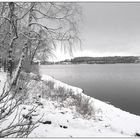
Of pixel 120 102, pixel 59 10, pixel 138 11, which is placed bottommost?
pixel 120 102

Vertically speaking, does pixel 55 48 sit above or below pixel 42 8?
below

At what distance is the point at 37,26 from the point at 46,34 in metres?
0.76

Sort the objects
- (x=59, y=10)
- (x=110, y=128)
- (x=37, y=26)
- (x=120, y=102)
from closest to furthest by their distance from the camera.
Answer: (x=110, y=128) < (x=59, y=10) < (x=37, y=26) < (x=120, y=102)

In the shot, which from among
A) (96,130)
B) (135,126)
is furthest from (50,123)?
(135,126)

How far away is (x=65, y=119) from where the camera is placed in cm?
531

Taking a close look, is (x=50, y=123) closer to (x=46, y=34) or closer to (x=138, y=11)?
(x=46, y=34)

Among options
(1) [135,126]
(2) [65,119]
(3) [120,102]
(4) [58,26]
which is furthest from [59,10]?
(3) [120,102]

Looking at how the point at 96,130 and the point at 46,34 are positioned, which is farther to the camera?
the point at 46,34

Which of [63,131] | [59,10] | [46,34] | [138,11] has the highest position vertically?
[59,10]

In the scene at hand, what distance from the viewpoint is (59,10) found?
5.68 metres

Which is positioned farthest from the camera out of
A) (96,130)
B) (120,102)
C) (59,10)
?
(120,102)

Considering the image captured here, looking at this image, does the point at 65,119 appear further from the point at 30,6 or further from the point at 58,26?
the point at 30,6

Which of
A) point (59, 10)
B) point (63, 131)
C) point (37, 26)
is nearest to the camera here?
point (63, 131)

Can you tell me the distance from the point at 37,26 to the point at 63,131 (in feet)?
13.1
